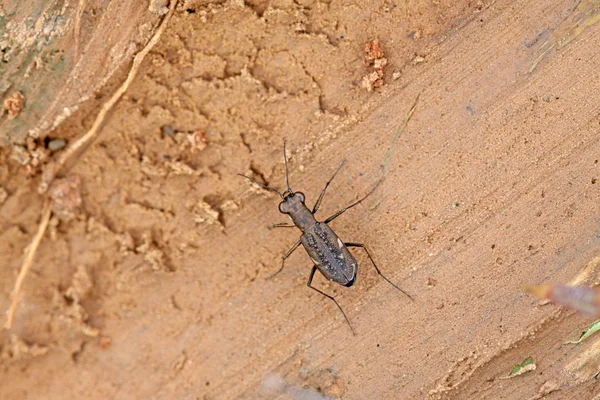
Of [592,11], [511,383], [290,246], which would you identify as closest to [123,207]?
[290,246]

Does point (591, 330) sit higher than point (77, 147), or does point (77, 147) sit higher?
point (77, 147)

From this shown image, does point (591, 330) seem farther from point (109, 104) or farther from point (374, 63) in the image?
point (109, 104)

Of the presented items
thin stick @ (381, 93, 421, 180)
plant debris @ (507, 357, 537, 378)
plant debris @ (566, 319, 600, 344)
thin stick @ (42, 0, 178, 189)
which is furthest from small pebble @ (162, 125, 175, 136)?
plant debris @ (566, 319, 600, 344)

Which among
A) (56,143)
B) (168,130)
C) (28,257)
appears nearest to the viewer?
(168,130)

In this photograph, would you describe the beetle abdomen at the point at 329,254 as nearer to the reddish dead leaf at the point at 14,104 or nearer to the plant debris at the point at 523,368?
the plant debris at the point at 523,368

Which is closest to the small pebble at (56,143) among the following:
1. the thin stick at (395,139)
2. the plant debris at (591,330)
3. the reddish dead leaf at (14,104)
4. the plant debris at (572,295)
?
the reddish dead leaf at (14,104)

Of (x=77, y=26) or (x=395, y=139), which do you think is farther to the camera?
(x=395, y=139)

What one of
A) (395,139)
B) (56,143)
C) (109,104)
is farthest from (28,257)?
(395,139)

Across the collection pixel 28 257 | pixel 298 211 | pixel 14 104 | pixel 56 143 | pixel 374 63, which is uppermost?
pixel 14 104
